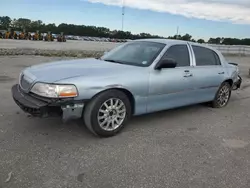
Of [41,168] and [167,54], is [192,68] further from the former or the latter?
[41,168]

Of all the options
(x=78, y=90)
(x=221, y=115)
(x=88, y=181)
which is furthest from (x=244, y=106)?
(x=88, y=181)

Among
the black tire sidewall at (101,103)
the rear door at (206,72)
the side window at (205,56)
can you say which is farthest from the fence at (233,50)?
the black tire sidewall at (101,103)

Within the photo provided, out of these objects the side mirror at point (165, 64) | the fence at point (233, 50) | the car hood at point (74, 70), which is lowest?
the fence at point (233, 50)

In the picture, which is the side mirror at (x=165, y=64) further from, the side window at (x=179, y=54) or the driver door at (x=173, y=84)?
the side window at (x=179, y=54)

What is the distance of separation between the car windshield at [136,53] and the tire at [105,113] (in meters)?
0.80

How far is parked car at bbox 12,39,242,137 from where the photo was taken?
3881 millimetres

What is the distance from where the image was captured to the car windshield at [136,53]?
4893mm

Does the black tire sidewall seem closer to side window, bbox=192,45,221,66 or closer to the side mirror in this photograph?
the side mirror

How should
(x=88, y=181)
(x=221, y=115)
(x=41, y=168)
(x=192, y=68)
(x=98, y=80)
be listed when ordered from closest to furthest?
(x=88, y=181), (x=41, y=168), (x=98, y=80), (x=192, y=68), (x=221, y=115)

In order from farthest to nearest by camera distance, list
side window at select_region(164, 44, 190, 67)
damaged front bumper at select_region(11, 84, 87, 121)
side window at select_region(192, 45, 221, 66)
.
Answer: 1. side window at select_region(192, 45, 221, 66)
2. side window at select_region(164, 44, 190, 67)
3. damaged front bumper at select_region(11, 84, 87, 121)

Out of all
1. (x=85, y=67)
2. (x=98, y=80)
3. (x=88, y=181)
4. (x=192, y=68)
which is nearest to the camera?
(x=88, y=181)

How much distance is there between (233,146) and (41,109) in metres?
2.86

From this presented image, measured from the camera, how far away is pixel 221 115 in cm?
598

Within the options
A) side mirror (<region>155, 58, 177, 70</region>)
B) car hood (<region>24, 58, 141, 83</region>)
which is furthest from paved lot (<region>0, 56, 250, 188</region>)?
side mirror (<region>155, 58, 177, 70</region>)
